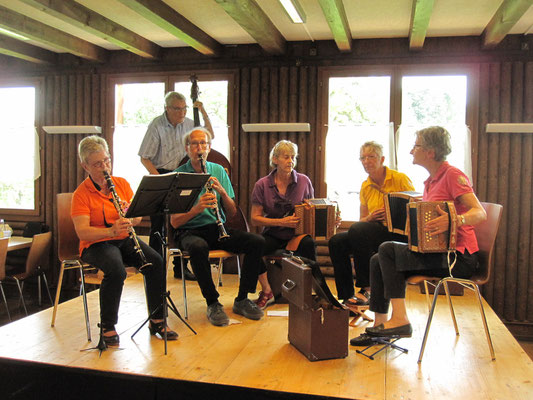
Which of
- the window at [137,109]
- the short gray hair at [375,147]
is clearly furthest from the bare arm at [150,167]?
the short gray hair at [375,147]

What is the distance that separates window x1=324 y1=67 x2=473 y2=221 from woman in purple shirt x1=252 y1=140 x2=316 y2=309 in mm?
1597

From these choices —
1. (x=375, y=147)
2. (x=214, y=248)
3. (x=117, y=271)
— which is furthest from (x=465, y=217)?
(x=117, y=271)

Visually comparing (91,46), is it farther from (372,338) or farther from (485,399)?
(485,399)

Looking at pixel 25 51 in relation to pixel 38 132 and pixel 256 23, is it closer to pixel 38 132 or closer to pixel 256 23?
pixel 38 132

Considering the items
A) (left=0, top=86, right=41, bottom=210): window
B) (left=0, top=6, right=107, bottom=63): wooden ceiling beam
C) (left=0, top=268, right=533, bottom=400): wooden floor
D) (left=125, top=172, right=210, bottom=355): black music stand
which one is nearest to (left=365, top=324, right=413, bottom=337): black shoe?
(left=0, top=268, right=533, bottom=400): wooden floor

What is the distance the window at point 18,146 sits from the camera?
6965mm

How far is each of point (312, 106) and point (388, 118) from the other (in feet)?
2.94

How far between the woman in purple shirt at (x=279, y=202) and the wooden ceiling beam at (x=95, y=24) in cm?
231

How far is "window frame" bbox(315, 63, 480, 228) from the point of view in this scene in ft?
18.2

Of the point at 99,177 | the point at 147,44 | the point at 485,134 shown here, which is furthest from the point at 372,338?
the point at 147,44

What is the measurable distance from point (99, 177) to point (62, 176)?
12.1ft

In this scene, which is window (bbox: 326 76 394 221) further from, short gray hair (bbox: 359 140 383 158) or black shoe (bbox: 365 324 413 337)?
black shoe (bbox: 365 324 413 337)

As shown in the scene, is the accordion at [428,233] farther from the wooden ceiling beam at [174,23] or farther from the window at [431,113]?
the wooden ceiling beam at [174,23]

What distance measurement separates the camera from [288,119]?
19.7 ft
